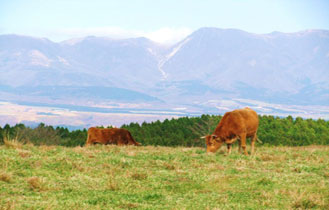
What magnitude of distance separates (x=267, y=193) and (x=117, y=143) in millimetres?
16738

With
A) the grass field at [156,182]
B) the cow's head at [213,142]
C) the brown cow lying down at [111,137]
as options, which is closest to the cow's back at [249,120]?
the cow's head at [213,142]

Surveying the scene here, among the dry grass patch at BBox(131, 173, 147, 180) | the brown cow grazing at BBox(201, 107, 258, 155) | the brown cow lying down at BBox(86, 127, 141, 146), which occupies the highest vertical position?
the brown cow grazing at BBox(201, 107, 258, 155)

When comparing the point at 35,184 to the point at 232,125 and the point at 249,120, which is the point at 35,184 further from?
the point at 249,120

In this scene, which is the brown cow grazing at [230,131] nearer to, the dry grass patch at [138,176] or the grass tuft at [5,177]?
the dry grass patch at [138,176]

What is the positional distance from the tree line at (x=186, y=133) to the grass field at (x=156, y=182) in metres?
16.6

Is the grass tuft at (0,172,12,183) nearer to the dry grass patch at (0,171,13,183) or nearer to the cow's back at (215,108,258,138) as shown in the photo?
the dry grass patch at (0,171,13,183)

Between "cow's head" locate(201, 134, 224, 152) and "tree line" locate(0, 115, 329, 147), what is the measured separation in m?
14.2

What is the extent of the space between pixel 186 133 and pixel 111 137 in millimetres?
14065

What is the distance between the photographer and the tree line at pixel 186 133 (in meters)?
36.5

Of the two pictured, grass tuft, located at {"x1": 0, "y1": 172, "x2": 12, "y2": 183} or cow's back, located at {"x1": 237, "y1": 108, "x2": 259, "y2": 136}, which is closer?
grass tuft, located at {"x1": 0, "y1": 172, "x2": 12, "y2": 183}

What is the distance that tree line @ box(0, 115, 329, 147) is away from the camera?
36.5m

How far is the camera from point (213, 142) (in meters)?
22.3

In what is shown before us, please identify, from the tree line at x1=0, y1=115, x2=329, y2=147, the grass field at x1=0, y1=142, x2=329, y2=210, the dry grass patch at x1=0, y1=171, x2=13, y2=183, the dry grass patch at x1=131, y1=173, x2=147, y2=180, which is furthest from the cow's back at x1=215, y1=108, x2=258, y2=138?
the tree line at x1=0, y1=115, x2=329, y2=147

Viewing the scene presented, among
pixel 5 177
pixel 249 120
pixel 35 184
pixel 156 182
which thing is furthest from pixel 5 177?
pixel 249 120
